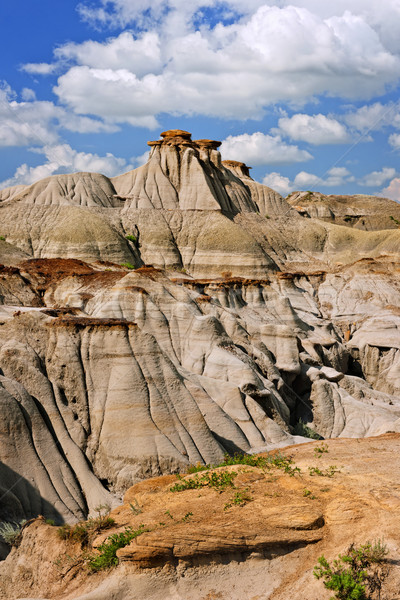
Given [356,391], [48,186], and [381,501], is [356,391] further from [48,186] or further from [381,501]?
[48,186]

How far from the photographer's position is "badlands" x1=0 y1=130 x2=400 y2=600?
9.91m

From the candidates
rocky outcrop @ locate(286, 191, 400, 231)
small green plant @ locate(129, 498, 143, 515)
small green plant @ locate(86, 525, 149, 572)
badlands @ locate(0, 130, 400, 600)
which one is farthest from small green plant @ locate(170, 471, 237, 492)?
rocky outcrop @ locate(286, 191, 400, 231)

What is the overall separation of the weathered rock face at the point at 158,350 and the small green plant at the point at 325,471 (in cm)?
715

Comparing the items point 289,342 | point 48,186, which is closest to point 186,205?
point 48,186

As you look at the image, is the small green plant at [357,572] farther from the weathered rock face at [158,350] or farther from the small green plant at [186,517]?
the weathered rock face at [158,350]

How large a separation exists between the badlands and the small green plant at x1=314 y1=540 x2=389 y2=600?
0.65 ft

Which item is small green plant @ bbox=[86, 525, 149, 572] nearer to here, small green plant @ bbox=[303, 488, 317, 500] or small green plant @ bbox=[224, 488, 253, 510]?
small green plant @ bbox=[224, 488, 253, 510]

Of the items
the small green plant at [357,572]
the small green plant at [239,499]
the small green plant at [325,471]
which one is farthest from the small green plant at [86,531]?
the small green plant at [325,471]

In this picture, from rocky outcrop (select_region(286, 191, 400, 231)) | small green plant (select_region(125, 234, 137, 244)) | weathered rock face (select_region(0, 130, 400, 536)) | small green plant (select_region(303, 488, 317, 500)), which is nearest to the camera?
small green plant (select_region(303, 488, 317, 500))

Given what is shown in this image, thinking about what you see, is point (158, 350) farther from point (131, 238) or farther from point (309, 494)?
point (131, 238)

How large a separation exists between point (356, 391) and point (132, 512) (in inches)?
925

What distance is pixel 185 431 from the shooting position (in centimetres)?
2008

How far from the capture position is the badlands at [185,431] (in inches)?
390

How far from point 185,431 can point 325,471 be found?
8473mm
